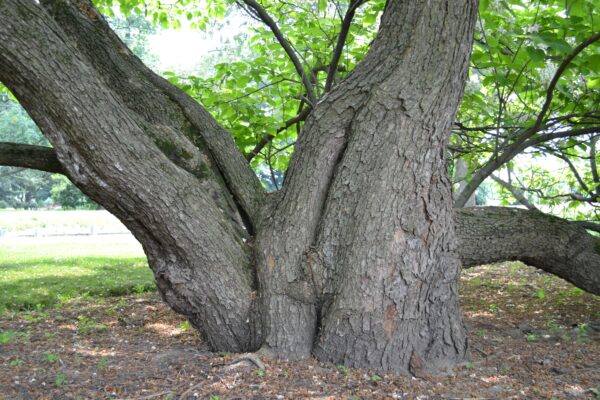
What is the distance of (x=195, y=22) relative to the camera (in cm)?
864

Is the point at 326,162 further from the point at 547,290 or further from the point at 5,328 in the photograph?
the point at 547,290

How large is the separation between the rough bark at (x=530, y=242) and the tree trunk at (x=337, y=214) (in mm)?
656

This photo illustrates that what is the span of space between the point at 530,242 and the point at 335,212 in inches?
73.8

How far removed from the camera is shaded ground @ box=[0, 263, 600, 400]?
3152 millimetres

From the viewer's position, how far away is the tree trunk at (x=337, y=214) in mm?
3344

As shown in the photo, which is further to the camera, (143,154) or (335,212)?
(335,212)

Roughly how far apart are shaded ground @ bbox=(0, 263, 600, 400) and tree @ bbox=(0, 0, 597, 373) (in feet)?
0.78

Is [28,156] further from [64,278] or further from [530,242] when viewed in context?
[64,278]

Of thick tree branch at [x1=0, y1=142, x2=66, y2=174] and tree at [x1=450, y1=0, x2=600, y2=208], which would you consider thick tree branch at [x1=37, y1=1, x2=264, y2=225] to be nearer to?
thick tree branch at [x1=0, y1=142, x2=66, y2=174]

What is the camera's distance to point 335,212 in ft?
11.7

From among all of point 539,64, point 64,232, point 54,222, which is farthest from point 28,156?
point 54,222

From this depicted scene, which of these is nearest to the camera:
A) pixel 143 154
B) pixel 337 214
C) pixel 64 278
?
pixel 143 154

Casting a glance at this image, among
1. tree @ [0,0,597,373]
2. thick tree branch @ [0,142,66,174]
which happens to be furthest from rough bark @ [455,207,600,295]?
thick tree branch @ [0,142,66,174]

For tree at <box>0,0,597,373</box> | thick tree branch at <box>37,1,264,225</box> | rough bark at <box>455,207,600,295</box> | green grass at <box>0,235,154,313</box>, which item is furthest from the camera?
green grass at <box>0,235,154,313</box>
